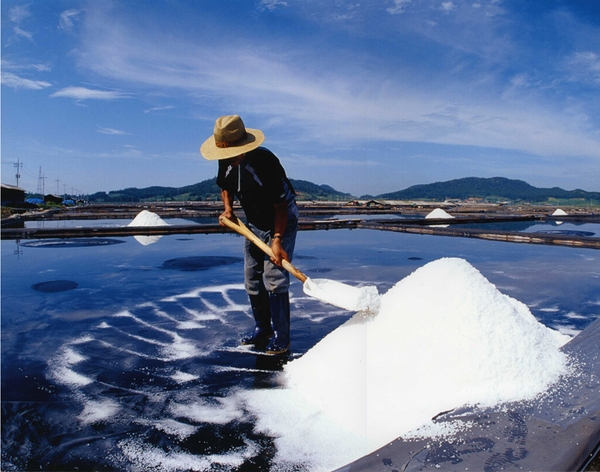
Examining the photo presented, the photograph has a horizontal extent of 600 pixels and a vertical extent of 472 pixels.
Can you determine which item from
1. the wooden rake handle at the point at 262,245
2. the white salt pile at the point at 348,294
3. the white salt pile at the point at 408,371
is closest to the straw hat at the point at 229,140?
the wooden rake handle at the point at 262,245

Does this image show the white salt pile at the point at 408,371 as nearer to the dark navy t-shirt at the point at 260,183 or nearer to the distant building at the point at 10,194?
the dark navy t-shirt at the point at 260,183

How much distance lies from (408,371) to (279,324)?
645mm

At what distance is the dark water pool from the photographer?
1.08 meters

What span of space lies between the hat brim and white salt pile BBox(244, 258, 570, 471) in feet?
2.43

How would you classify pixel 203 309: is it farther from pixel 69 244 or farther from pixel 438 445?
pixel 69 244

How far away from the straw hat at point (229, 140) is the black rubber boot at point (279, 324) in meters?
0.57

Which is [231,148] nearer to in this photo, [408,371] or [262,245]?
[262,245]

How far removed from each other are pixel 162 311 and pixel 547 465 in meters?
1.98

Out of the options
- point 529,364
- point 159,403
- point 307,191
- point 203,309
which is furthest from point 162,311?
point 307,191

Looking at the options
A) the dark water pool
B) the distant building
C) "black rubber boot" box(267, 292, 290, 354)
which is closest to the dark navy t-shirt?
"black rubber boot" box(267, 292, 290, 354)

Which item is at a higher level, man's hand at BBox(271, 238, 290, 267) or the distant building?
→ the distant building

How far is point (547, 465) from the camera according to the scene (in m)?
0.79

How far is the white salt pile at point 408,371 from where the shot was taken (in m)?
1.10

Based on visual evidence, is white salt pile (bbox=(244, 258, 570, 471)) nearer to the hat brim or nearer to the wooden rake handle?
the wooden rake handle
